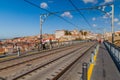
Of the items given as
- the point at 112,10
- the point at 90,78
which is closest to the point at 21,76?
the point at 90,78

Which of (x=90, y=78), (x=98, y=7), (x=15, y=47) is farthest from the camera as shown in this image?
(x=98, y=7)

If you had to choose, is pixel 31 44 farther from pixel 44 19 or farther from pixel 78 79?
pixel 78 79

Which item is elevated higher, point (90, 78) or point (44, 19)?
point (44, 19)

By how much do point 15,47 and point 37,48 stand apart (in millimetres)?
6533

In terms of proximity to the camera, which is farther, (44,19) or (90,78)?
(44,19)

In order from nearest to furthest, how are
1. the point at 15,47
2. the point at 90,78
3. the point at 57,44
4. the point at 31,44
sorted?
the point at 90,78 → the point at 15,47 → the point at 31,44 → the point at 57,44

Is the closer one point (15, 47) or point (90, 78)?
point (90, 78)

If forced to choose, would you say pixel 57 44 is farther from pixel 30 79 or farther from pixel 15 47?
pixel 30 79

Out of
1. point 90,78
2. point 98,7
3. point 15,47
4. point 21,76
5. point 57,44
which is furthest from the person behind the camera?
point 57,44

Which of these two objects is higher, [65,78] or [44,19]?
[44,19]

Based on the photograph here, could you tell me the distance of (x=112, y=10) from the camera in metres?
29.7

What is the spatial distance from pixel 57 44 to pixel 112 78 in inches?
1393

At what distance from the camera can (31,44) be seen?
34375 mm

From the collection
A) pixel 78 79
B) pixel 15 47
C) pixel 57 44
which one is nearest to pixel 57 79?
pixel 78 79
